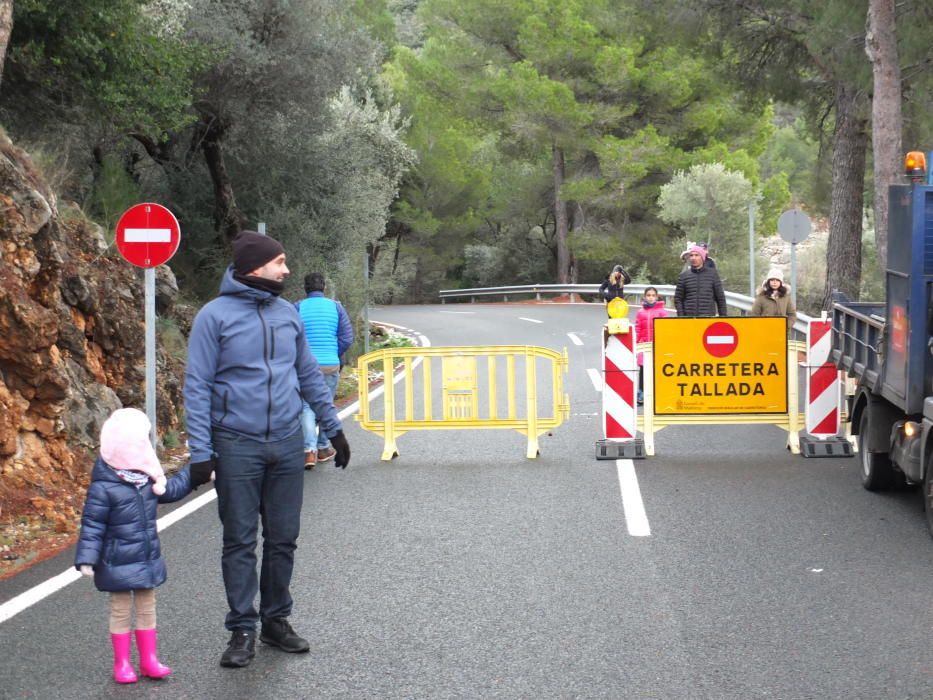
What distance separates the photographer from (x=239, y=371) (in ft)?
19.1

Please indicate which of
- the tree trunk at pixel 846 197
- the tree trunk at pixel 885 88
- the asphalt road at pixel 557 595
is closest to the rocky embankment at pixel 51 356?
the asphalt road at pixel 557 595

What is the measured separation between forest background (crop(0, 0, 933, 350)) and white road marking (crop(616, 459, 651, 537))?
22.8 feet

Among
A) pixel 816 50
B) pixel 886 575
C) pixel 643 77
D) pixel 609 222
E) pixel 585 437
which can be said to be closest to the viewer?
pixel 886 575

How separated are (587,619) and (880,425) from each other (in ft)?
13.9

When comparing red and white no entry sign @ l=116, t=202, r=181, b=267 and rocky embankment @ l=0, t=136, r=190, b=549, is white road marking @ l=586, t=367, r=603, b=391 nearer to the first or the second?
rocky embankment @ l=0, t=136, r=190, b=549

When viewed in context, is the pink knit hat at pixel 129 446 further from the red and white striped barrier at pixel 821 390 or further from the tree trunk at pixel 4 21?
the red and white striped barrier at pixel 821 390

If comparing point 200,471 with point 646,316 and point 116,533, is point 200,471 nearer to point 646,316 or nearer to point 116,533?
point 116,533

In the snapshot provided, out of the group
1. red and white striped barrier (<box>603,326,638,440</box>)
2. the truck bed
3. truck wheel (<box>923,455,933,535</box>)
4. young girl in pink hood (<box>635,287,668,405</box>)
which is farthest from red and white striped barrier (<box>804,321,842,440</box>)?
truck wheel (<box>923,455,933,535</box>)

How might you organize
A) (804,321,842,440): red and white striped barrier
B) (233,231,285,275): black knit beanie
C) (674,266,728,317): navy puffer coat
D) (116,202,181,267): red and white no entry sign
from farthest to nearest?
(674,266,728,317): navy puffer coat < (804,321,842,440): red and white striped barrier < (116,202,181,267): red and white no entry sign < (233,231,285,275): black knit beanie

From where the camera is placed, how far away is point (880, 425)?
9656mm

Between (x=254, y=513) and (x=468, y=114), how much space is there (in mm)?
43979

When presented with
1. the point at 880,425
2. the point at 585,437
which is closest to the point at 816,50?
the point at 585,437

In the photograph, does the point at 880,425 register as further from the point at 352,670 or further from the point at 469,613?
the point at 352,670

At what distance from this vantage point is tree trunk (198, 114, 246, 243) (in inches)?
882
